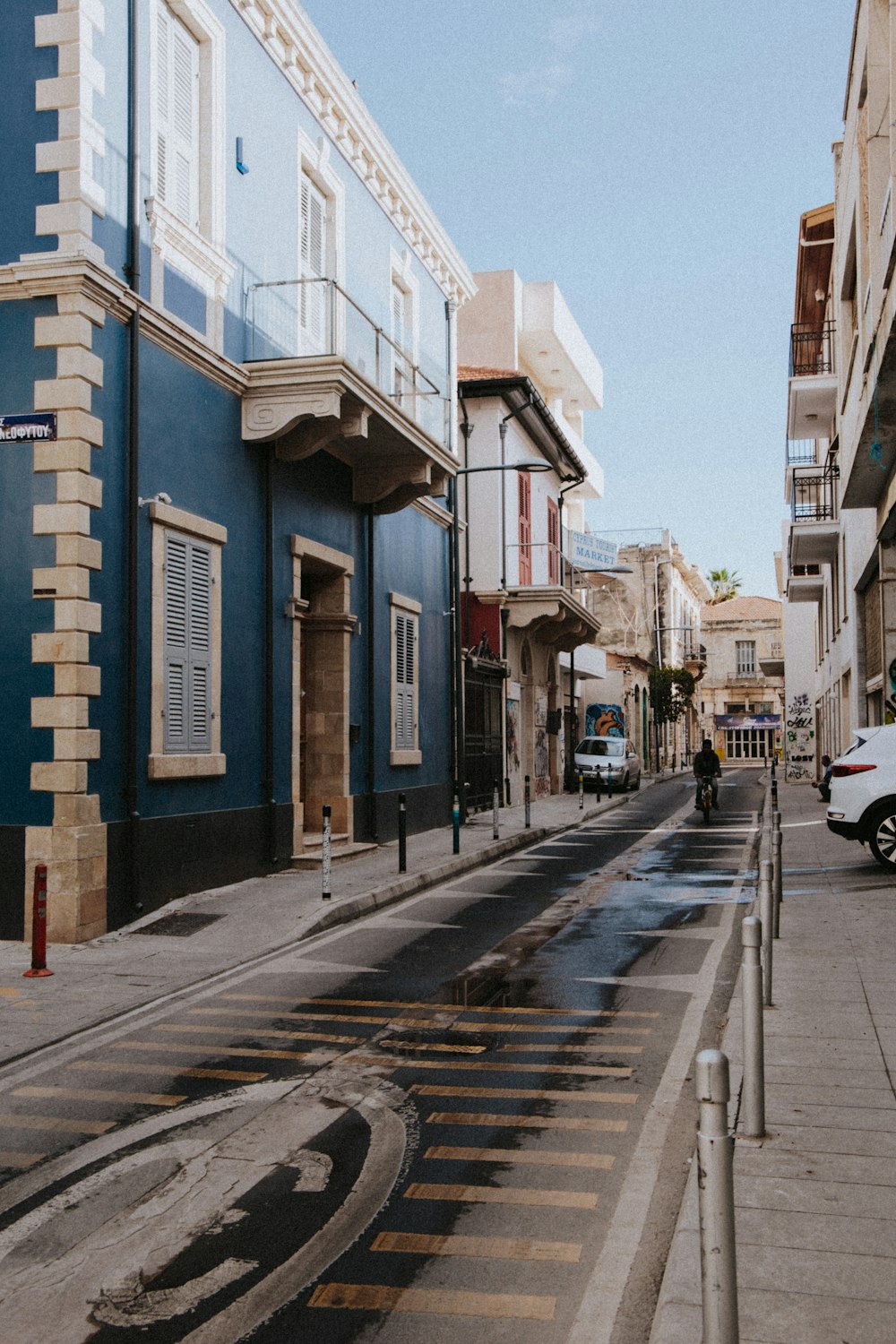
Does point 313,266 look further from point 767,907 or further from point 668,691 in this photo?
point 668,691

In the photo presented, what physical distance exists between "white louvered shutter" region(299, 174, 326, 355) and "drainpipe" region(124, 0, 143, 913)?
2991mm

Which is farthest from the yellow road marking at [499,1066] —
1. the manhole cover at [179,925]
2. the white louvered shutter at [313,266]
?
the white louvered shutter at [313,266]

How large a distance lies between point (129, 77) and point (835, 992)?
33.8 ft

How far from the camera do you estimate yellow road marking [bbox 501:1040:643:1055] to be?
22.4ft

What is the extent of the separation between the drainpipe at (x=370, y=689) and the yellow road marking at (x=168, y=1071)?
11363 mm

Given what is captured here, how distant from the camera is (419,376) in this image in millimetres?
18406

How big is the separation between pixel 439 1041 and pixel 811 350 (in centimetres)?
3096

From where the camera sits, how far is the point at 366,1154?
17.0ft

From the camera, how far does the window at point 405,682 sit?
19.7 meters

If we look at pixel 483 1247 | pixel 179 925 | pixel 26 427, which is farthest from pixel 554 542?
pixel 483 1247

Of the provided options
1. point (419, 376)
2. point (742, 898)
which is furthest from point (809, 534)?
point (742, 898)

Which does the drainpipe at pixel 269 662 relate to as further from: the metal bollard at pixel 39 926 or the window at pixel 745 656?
the window at pixel 745 656

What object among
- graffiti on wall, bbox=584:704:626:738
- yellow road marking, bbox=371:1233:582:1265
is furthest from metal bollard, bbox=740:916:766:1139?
graffiti on wall, bbox=584:704:626:738

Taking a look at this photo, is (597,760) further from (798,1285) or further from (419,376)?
(798,1285)
